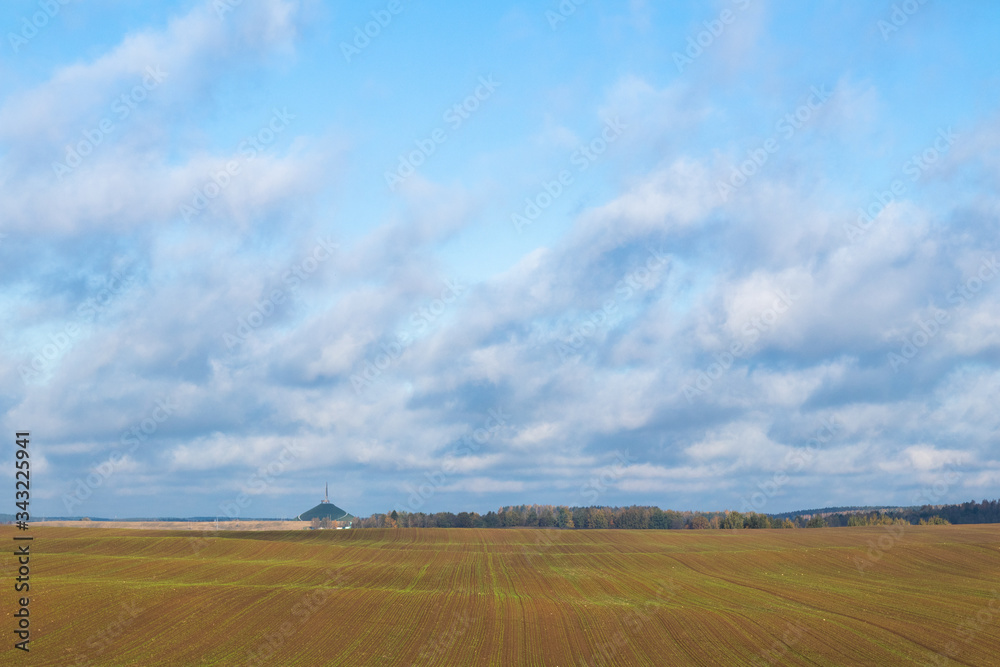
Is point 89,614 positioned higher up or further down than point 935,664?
higher up

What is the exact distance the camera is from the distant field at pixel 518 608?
4712 cm

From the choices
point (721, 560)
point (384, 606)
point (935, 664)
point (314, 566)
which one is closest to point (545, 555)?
point (721, 560)

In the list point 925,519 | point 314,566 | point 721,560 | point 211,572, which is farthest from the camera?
point 925,519

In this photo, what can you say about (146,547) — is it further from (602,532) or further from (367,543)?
(602,532)

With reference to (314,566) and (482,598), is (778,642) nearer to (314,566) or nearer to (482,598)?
(482,598)

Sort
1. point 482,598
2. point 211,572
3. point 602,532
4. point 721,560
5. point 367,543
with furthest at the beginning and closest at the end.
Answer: point 602,532 < point 367,543 < point 721,560 < point 211,572 < point 482,598

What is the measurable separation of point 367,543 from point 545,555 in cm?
3766

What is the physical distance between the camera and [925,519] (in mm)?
192250

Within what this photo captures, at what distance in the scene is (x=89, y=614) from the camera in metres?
52.4

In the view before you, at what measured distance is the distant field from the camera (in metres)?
47.1

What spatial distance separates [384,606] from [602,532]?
95304 millimetres

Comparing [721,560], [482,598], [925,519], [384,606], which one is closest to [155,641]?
[384,606]

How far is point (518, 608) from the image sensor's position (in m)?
60.2

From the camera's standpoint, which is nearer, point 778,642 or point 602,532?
point 778,642
